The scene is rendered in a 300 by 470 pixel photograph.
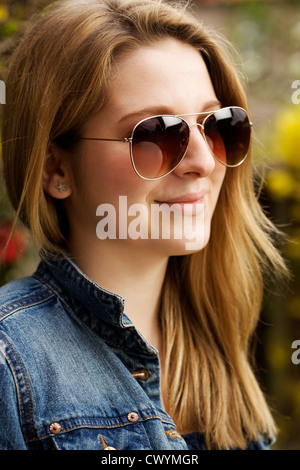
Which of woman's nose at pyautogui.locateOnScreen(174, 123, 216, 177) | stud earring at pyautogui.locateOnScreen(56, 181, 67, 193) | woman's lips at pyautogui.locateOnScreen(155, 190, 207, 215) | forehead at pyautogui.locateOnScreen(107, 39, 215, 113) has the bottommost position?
woman's lips at pyautogui.locateOnScreen(155, 190, 207, 215)

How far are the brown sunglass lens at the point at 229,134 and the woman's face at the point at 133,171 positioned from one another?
0.04 m

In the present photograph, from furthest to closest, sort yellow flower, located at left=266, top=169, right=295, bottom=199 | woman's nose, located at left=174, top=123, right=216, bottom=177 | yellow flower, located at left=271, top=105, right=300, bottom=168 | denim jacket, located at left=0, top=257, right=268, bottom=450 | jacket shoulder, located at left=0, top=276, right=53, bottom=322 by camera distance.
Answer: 1. yellow flower, located at left=266, top=169, right=295, bottom=199
2. yellow flower, located at left=271, top=105, right=300, bottom=168
3. woman's nose, located at left=174, top=123, right=216, bottom=177
4. jacket shoulder, located at left=0, top=276, right=53, bottom=322
5. denim jacket, located at left=0, top=257, right=268, bottom=450

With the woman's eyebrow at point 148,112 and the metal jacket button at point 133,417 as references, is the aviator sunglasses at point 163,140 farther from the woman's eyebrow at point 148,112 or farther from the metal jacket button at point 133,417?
the metal jacket button at point 133,417

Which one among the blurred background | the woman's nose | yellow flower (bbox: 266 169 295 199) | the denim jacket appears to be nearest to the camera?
A: the denim jacket

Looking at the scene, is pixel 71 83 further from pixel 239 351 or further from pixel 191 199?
pixel 239 351

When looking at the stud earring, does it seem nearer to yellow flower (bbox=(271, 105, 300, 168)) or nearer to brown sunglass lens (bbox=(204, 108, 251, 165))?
brown sunglass lens (bbox=(204, 108, 251, 165))

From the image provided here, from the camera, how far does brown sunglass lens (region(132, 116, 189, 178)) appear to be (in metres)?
1.44

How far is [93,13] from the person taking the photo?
5.03ft

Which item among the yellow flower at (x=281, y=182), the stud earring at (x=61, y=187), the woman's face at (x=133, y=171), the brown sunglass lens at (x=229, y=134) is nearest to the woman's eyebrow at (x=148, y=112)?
the woman's face at (x=133, y=171)

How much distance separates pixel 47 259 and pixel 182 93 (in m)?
0.60

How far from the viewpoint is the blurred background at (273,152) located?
232 cm

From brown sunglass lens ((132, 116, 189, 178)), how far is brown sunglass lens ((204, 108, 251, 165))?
0.12 metres

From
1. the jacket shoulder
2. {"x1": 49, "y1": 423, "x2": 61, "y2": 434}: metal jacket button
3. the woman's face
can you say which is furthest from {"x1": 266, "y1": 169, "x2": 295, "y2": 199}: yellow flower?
{"x1": 49, "y1": 423, "x2": 61, "y2": 434}: metal jacket button

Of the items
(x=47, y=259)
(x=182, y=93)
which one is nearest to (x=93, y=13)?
(x=182, y=93)
